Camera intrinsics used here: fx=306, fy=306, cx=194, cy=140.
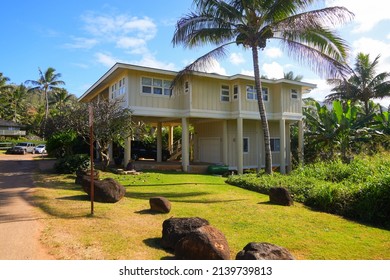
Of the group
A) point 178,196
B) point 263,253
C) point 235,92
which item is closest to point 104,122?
point 178,196

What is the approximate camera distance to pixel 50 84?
171ft

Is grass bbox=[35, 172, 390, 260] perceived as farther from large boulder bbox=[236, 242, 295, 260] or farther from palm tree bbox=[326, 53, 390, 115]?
palm tree bbox=[326, 53, 390, 115]

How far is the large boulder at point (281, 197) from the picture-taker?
9852mm

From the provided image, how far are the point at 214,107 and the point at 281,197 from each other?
35.6 ft

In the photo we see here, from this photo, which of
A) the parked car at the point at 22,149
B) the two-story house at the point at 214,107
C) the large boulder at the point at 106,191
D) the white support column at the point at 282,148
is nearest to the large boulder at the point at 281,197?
the large boulder at the point at 106,191

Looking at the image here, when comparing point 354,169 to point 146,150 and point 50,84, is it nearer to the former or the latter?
point 146,150

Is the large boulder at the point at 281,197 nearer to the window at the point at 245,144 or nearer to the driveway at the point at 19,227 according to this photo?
the driveway at the point at 19,227

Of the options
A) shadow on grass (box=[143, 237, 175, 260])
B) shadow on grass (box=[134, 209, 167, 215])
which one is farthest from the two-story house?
shadow on grass (box=[143, 237, 175, 260])

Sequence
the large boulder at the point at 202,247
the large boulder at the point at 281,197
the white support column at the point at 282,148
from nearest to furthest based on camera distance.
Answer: the large boulder at the point at 202,247
the large boulder at the point at 281,197
the white support column at the point at 282,148

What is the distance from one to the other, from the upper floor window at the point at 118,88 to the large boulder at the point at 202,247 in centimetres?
1435

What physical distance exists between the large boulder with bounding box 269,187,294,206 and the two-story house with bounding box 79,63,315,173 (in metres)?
9.42

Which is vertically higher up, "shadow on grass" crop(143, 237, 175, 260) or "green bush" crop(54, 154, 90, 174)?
"green bush" crop(54, 154, 90, 174)

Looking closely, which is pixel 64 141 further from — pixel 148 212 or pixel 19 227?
pixel 19 227

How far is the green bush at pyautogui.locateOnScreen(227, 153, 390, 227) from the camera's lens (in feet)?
28.4
